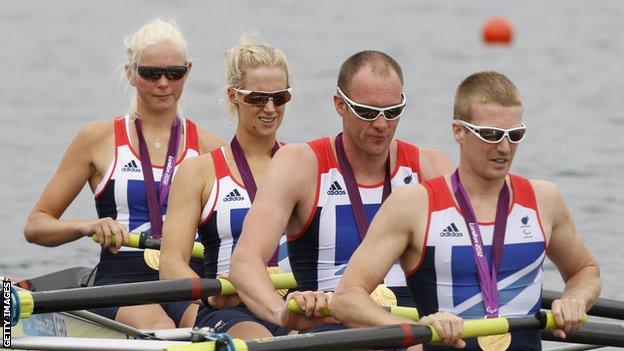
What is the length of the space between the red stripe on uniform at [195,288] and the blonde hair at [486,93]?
1.73 meters

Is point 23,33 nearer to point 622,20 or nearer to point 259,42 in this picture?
point 622,20

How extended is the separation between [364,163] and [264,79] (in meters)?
0.95

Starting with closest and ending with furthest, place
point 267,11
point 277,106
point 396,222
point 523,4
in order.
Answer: point 396,222
point 277,106
point 267,11
point 523,4

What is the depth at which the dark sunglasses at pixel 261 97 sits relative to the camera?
8672mm

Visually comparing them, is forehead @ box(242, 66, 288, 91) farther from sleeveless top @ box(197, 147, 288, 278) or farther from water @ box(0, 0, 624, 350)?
water @ box(0, 0, 624, 350)

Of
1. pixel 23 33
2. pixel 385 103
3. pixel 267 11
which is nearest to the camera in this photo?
pixel 385 103

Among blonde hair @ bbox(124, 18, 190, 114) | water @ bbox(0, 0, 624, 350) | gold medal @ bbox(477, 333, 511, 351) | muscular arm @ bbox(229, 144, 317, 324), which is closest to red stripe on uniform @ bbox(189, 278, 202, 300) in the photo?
muscular arm @ bbox(229, 144, 317, 324)

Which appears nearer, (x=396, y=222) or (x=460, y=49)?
(x=396, y=222)

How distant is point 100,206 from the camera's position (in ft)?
32.8

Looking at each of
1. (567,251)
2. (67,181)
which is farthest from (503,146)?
(67,181)

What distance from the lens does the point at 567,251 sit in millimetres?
7512

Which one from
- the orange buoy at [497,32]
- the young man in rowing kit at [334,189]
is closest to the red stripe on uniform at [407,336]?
the young man in rowing kit at [334,189]

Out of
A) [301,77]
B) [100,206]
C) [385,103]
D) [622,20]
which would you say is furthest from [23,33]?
[385,103]

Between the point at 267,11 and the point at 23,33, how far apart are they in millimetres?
5480
